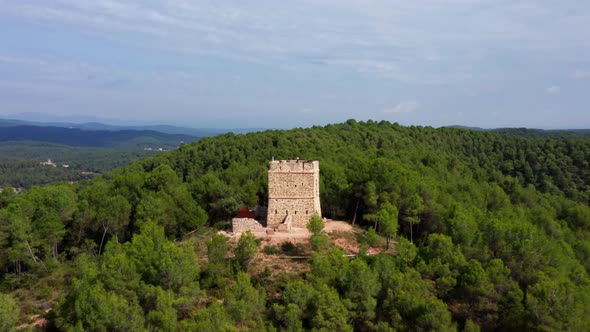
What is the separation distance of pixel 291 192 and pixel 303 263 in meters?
6.41

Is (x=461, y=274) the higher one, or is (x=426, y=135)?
(x=426, y=135)

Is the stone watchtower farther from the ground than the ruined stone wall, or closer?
farther from the ground

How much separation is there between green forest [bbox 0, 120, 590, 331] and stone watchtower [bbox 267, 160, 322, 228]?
2700 mm

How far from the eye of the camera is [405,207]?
39219mm

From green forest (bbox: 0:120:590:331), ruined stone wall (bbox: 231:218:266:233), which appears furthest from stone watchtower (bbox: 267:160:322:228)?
green forest (bbox: 0:120:590:331)

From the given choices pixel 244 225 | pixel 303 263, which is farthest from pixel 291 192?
pixel 303 263

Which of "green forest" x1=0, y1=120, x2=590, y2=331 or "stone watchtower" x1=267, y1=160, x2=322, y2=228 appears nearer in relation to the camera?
"green forest" x1=0, y1=120, x2=590, y2=331

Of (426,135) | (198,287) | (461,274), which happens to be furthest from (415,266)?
(426,135)

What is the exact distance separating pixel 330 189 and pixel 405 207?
760 centimetres

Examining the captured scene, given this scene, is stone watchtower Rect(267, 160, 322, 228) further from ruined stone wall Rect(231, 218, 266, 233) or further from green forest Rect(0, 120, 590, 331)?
green forest Rect(0, 120, 590, 331)

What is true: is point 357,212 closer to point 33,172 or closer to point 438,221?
point 438,221

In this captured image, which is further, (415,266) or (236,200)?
(236,200)

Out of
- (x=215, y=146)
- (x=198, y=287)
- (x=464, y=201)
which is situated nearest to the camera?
(x=198, y=287)

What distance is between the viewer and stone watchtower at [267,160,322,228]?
34938 mm
